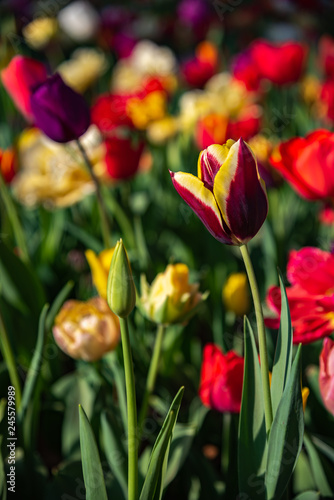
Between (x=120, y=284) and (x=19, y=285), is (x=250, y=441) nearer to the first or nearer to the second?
(x=120, y=284)

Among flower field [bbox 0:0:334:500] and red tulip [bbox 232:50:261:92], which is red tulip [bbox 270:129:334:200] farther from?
red tulip [bbox 232:50:261:92]

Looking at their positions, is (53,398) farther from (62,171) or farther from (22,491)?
(62,171)

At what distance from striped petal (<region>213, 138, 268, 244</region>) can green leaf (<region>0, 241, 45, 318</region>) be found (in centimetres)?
48

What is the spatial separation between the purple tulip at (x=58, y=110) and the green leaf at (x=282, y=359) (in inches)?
15.4

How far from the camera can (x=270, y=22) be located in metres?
3.96

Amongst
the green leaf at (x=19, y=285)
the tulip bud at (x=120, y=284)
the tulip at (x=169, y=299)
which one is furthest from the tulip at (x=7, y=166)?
the tulip bud at (x=120, y=284)

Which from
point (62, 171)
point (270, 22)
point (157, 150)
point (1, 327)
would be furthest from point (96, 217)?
point (270, 22)

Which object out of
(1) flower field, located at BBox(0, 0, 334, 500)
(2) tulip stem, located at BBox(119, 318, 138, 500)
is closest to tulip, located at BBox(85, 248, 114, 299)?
(1) flower field, located at BBox(0, 0, 334, 500)

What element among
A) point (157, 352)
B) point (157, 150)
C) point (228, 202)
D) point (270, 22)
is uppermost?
point (228, 202)

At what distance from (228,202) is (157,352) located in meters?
0.26

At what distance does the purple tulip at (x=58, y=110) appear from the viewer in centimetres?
72

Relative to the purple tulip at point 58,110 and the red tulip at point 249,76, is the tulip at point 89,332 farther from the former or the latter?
the red tulip at point 249,76

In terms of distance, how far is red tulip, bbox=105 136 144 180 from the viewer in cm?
108

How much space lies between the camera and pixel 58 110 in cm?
72
